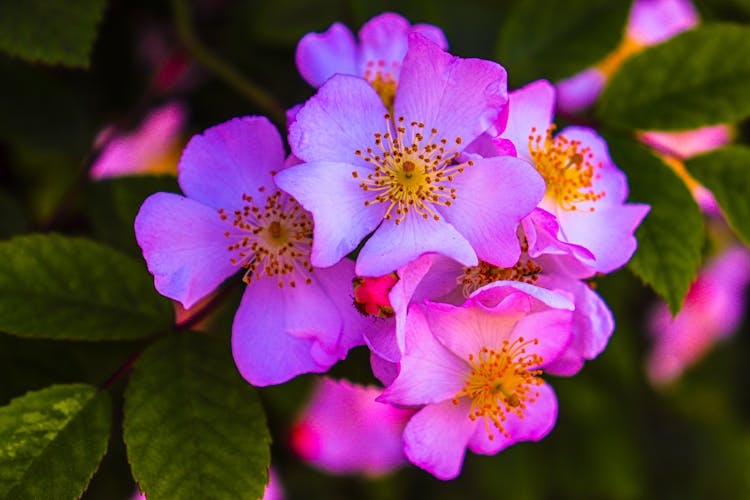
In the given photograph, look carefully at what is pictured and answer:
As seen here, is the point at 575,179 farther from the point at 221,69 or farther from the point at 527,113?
the point at 221,69

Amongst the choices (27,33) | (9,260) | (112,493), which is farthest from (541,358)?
(112,493)

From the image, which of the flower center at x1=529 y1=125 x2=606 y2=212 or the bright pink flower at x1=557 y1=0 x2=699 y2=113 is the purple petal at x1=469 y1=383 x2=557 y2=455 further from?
the bright pink flower at x1=557 y1=0 x2=699 y2=113

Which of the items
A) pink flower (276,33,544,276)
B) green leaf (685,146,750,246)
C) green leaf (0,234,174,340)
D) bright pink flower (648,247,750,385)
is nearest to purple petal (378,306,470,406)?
pink flower (276,33,544,276)

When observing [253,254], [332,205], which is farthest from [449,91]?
[253,254]

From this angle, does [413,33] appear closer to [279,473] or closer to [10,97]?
[10,97]

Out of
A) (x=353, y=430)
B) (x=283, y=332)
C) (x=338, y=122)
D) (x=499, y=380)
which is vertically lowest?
(x=353, y=430)

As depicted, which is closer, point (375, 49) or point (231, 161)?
point (231, 161)

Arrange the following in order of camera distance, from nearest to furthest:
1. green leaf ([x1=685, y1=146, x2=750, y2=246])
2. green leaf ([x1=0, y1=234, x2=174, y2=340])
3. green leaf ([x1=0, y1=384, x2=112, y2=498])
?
green leaf ([x1=0, y1=384, x2=112, y2=498]) < green leaf ([x1=0, y1=234, x2=174, y2=340]) < green leaf ([x1=685, y1=146, x2=750, y2=246])
